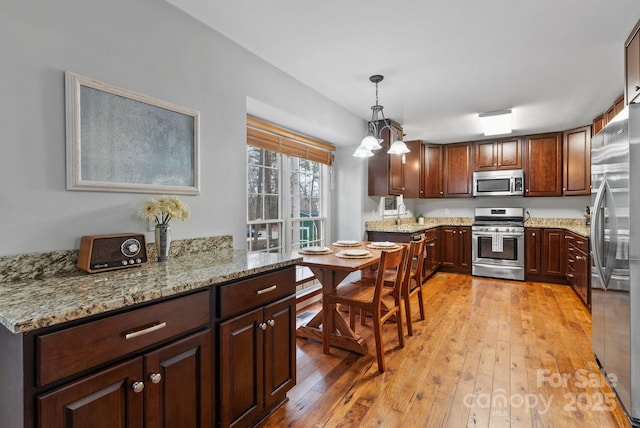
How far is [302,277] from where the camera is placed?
367cm

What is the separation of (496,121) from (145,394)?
14.2 feet

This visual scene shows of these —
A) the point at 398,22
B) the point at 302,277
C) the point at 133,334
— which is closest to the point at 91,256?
the point at 133,334

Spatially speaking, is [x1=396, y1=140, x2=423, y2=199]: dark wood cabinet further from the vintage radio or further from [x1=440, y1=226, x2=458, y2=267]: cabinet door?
the vintage radio

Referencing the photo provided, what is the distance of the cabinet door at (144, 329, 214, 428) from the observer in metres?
1.16

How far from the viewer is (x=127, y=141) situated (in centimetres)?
168

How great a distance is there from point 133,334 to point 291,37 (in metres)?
2.01

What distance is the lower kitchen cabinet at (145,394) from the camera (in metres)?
0.95

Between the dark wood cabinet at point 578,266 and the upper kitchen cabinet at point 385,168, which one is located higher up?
the upper kitchen cabinet at point 385,168

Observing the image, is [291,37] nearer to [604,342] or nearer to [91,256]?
[91,256]

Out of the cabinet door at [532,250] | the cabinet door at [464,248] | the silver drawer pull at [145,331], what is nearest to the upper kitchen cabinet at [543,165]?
the cabinet door at [532,250]

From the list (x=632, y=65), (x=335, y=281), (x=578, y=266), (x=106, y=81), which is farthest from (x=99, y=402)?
(x=578, y=266)

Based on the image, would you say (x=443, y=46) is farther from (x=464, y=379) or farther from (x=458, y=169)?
(x=458, y=169)

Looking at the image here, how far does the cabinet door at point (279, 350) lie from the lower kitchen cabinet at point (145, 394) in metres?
0.35

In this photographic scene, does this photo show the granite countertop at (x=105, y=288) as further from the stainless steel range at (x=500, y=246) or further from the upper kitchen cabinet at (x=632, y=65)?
the stainless steel range at (x=500, y=246)
